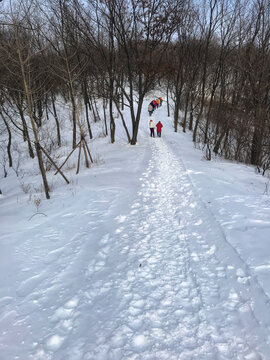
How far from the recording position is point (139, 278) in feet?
10.3

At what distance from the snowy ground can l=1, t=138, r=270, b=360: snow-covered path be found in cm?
1

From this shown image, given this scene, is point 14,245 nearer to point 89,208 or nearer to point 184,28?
point 89,208

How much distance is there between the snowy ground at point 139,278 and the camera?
7.27 feet

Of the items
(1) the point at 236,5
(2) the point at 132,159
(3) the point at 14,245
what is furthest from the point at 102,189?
(1) the point at 236,5

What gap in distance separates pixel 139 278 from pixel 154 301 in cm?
Result: 45

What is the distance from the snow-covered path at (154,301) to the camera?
217cm

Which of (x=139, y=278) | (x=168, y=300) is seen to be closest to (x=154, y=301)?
(x=168, y=300)

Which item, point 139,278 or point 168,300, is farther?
point 139,278

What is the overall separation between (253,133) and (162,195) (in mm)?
7515

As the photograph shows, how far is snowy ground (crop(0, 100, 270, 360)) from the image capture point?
2.22 metres

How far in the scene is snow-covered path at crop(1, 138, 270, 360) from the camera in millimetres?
2166

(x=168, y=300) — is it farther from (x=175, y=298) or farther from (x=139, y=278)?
(x=139, y=278)

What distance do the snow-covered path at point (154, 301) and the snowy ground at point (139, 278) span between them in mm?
12

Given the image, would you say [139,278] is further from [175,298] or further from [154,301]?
[175,298]
